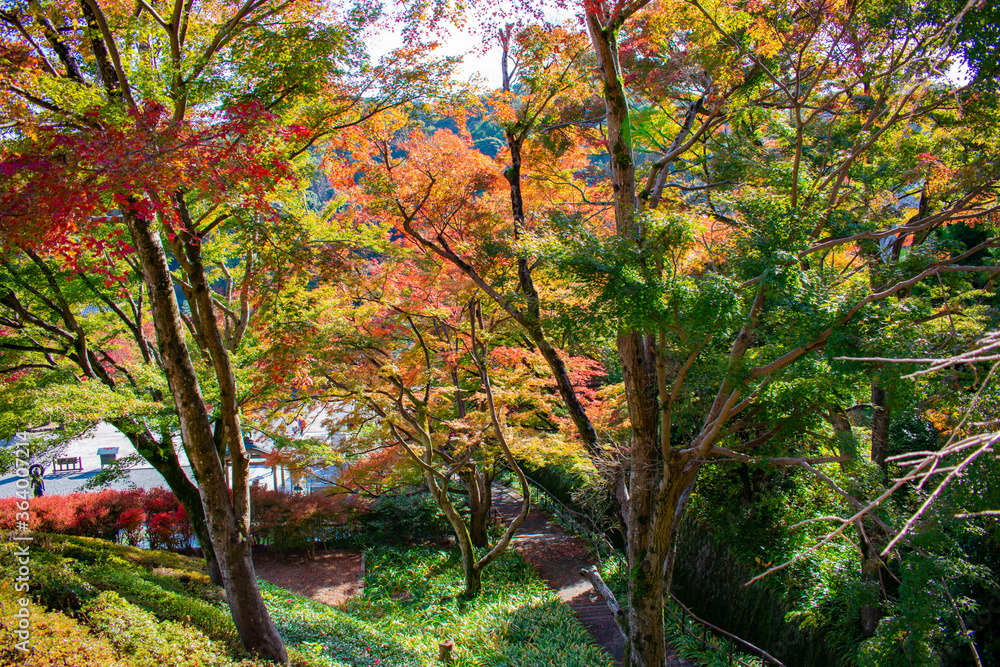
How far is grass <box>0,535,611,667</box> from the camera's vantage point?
3988mm

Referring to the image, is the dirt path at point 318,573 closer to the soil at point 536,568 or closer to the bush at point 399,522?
the soil at point 536,568

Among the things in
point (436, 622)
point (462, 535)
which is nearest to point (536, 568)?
point (462, 535)

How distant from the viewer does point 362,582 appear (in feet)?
35.9

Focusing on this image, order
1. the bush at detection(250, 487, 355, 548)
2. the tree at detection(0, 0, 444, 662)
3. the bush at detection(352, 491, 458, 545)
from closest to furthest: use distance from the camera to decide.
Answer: the tree at detection(0, 0, 444, 662) → the bush at detection(250, 487, 355, 548) → the bush at detection(352, 491, 458, 545)

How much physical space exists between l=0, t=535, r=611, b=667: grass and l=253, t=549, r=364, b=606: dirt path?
40 cm

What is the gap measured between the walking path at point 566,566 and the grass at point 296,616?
387 mm

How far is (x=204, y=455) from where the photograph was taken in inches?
187

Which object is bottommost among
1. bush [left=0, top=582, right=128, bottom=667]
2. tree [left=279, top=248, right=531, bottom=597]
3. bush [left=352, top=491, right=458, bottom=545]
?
bush [left=352, top=491, right=458, bottom=545]

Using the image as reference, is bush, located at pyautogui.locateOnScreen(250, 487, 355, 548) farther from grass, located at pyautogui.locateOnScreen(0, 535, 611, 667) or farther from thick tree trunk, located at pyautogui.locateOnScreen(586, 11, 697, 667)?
thick tree trunk, located at pyautogui.locateOnScreen(586, 11, 697, 667)

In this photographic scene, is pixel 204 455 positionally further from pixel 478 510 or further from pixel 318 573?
pixel 478 510

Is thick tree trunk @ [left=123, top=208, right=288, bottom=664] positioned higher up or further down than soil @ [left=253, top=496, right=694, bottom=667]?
higher up

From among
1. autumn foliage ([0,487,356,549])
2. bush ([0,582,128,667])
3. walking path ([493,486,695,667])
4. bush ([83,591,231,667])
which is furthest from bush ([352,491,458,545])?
bush ([0,582,128,667])

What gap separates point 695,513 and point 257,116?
9.41 m

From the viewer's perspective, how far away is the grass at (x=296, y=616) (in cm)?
399
